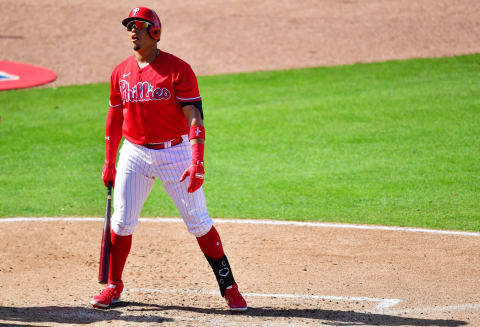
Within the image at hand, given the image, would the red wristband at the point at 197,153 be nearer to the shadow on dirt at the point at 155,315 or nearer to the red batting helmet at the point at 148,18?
the red batting helmet at the point at 148,18

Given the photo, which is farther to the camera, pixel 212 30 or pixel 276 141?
pixel 212 30

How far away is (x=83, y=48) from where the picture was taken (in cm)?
1719

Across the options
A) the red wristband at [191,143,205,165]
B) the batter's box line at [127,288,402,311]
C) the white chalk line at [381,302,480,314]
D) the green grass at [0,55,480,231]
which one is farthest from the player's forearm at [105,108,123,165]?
the green grass at [0,55,480,231]

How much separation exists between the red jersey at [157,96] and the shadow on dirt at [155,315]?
1.19 meters

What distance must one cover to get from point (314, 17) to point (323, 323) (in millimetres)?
14283

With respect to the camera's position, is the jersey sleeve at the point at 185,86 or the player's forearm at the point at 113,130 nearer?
the jersey sleeve at the point at 185,86

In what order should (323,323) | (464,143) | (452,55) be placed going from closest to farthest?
(323,323) → (464,143) → (452,55)

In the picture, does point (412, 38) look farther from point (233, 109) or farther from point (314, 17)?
point (233, 109)

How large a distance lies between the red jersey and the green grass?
118 inches

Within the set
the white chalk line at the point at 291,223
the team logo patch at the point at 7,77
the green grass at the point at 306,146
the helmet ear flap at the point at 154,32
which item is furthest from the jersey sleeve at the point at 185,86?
the team logo patch at the point at 7,77

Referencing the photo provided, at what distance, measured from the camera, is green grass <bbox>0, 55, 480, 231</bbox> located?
852 cm

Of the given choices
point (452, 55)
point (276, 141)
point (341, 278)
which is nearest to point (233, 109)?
point (276, 141)

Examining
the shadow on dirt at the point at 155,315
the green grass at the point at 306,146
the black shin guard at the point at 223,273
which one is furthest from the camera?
the green grass at the point at 306,146

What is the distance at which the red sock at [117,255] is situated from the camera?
5.56 metres
